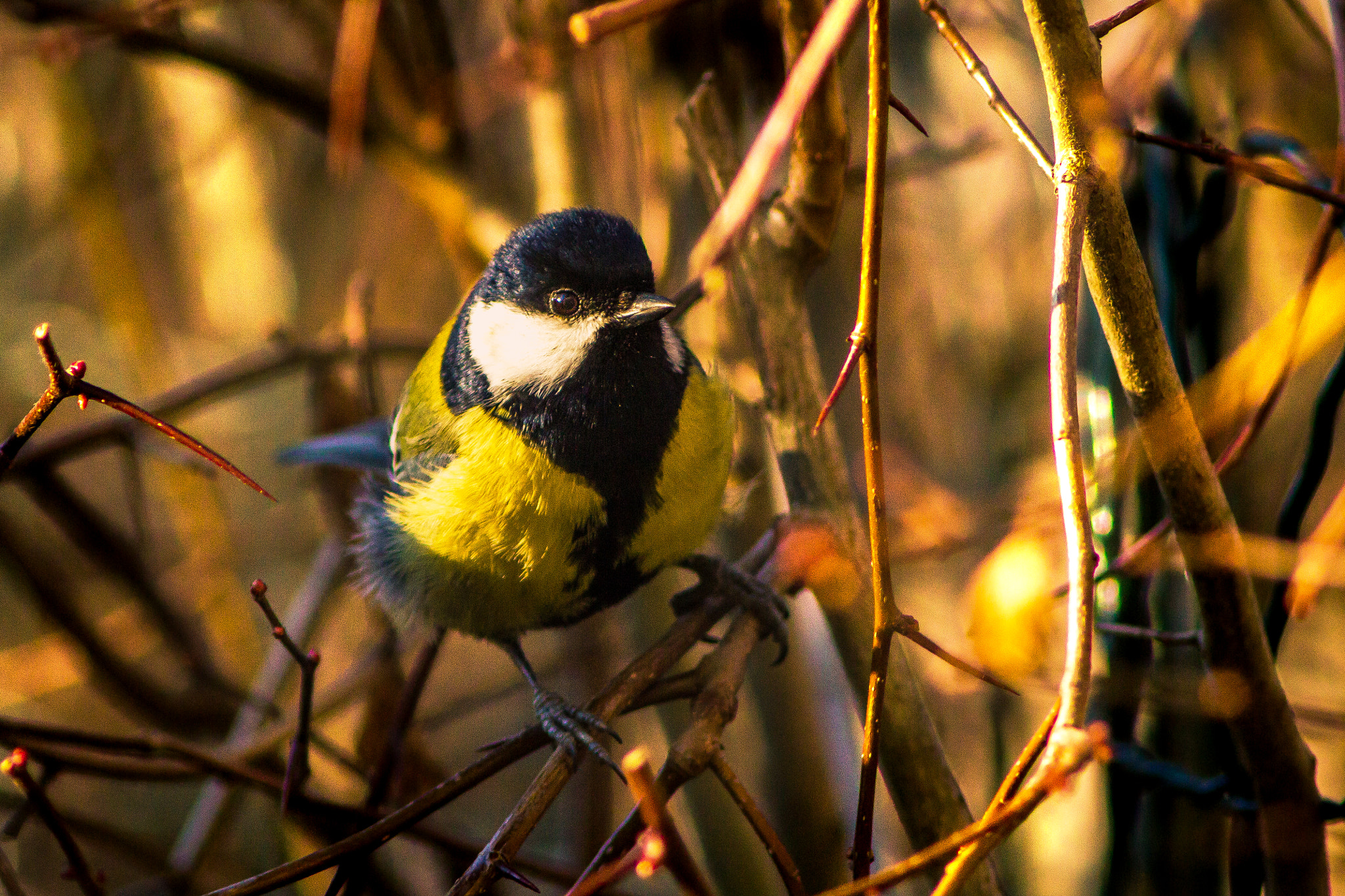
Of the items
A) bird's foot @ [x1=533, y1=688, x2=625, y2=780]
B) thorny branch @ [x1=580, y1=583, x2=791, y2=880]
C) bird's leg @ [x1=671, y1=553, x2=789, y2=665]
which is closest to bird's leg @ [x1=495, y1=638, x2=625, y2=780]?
bird's foot @ [x1=533, y1=688, x2=625, y2=780]

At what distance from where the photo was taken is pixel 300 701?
1.20 meters

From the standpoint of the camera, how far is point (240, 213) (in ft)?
10.8

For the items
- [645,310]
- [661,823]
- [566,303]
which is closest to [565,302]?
[566,303]

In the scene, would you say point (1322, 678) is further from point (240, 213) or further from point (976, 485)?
point (240, 213)

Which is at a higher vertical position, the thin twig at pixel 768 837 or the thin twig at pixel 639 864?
the thin twig at pixel 639 864

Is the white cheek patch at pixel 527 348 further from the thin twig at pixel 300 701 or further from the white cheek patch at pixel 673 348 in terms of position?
the thin twig at pixel 300 701

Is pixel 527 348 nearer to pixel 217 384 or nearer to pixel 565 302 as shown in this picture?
pixel 565 302

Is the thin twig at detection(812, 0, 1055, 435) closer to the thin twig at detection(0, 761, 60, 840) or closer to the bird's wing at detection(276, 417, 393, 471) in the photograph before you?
the thin twig at detection(0, 761, 60, 840)

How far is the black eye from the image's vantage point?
158 cm

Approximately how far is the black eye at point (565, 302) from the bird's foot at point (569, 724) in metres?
0.60

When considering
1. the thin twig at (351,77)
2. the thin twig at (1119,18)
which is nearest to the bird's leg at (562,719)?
the thin twig at (1119,18)

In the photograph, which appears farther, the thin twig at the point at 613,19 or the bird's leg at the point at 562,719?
the bird's leg at the point at 562,719

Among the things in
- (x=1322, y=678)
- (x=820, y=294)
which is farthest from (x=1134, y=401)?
(x=1322, y=678)

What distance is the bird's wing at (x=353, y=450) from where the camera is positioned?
81.0 inches
